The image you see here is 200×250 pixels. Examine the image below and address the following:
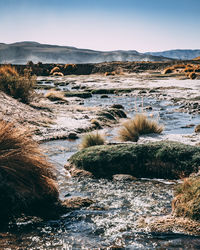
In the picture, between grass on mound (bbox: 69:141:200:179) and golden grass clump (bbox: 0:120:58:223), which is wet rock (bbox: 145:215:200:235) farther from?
grass on mound (bbox: 69:141:200:179)

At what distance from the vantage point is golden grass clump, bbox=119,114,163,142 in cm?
932

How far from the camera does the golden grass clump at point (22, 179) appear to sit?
13.4 ft

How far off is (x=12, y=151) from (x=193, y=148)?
12.3ft

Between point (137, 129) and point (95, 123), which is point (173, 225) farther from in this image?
point (95, 123)

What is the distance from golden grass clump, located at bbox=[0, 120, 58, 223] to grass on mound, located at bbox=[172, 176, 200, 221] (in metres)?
1.76

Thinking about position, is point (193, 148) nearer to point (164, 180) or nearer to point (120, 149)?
point (164, 180)

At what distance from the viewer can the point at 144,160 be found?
6434mm

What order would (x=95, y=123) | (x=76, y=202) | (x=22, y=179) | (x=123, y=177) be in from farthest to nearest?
(x=95, y=123), (x=123, y=177), (x=76, y=202), (x=22, y=179)

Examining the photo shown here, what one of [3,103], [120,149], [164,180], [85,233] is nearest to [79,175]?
[120,149]

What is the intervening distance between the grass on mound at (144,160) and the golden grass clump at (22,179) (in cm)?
182

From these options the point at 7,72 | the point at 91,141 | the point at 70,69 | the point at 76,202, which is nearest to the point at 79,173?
the point at 76,202

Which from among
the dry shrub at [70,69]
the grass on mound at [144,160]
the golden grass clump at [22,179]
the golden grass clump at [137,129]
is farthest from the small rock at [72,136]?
the dry shrub at [70,69]

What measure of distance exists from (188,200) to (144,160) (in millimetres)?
2558

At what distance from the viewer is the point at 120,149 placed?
6.84m
